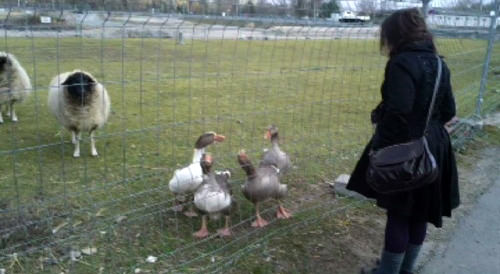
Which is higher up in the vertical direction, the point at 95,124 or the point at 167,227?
the point at 95,124

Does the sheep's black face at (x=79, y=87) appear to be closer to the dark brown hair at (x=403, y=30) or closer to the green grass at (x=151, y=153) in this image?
the green grass at (x=151, y=153)

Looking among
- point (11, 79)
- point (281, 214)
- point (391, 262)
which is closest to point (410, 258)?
point (391, 262)

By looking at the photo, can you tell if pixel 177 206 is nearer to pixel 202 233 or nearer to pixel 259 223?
pixel 202 233

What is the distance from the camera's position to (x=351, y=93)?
34.4 ft

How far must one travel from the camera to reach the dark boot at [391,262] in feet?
10.4

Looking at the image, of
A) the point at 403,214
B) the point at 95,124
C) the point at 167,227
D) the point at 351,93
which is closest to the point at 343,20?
the point at 403,214

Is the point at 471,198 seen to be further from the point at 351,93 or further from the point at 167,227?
the point at 351,93

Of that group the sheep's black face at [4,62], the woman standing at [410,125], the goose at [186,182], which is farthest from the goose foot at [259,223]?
the sheep's black face at [4,62]

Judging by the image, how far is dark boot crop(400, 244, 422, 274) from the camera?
335 centimetres

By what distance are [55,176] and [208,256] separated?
92.1 inches

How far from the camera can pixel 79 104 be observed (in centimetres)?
544

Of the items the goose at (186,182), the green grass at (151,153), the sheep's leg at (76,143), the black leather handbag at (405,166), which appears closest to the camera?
the black leather handbag at (405,166)

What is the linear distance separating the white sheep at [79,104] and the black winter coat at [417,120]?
3.48 meters

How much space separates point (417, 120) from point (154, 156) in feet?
12.5
